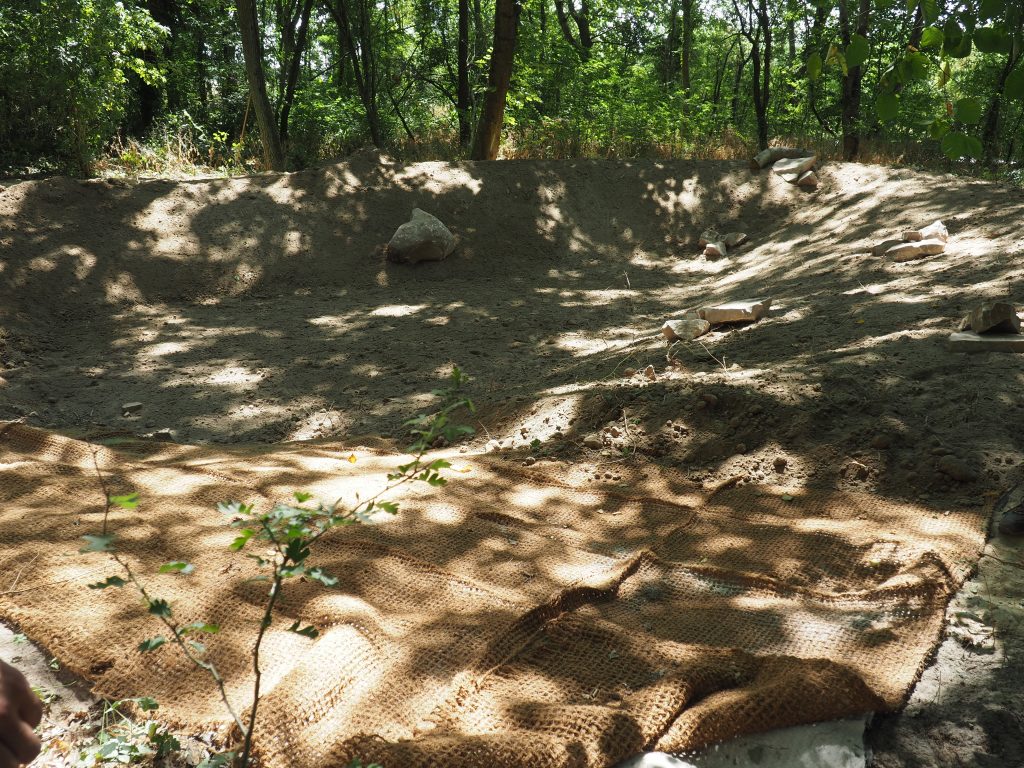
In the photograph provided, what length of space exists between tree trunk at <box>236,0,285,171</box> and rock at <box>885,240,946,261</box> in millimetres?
7897

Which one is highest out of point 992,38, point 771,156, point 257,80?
point 257,80

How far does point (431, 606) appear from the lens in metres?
2.42

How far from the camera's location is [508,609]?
237cm

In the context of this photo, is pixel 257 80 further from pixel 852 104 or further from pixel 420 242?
pixel 852 104

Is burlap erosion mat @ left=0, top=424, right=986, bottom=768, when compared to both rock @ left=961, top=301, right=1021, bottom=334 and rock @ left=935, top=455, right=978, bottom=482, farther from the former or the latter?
rock @ left=961, top=301, right=1021, bottom=334

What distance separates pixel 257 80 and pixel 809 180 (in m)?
7.70

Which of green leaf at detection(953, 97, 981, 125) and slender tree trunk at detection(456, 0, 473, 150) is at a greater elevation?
slender tree trunk at detection(456, 0, 473, 150)

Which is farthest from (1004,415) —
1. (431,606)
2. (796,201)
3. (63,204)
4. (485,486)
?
(63,204)

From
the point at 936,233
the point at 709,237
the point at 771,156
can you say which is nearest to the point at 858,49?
the point at 936,233

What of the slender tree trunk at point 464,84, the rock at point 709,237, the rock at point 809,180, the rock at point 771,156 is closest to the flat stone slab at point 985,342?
the rock at point 709,237

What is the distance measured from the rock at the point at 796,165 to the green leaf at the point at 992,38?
1011 centimetres

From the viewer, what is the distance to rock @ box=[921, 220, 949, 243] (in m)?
7.40

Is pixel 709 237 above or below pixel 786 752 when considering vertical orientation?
above

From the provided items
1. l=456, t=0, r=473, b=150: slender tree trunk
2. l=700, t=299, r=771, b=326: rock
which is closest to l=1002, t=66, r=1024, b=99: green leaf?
l=700, t=299, r=771, b=326: rock
